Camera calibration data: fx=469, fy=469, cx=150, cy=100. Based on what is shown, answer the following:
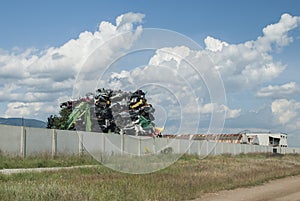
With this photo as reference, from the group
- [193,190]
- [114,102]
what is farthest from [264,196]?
[114,102]

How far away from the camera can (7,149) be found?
2711 cm

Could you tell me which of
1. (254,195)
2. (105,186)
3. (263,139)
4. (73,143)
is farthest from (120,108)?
(263,139)

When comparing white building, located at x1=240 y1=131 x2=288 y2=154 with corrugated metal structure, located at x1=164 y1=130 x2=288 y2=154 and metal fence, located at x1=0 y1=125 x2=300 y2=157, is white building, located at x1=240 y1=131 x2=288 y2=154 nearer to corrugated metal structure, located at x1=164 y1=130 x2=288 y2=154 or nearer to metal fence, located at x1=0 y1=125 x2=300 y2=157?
corrugated metal structure, located at x1=164 y1=130 x2=288 y2=154

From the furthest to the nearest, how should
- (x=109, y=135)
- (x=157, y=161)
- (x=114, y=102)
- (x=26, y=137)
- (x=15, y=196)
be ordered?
(x=109, y=135) < (x=26, y=137) < (x=157, y=161) < (x=114, y=102) < (x=15, y=196)

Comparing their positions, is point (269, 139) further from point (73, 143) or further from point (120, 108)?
point (120, 108)

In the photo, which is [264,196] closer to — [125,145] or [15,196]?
[15,196]

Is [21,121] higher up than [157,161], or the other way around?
[21,121]

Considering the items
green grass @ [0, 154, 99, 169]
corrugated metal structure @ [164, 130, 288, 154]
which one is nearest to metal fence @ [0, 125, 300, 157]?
green grass @ [0, 154, 99, 169]

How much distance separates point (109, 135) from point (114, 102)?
13.9 m

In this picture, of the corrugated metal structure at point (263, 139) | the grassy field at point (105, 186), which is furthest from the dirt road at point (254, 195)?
the corrugated metal structure at point (263, 139)

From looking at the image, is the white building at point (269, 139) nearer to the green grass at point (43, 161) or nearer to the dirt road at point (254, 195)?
the green grass at point (43, 161)

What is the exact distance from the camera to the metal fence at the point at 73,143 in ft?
90.8

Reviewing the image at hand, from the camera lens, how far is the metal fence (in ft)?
90.8

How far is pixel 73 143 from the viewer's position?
33.5 metres
